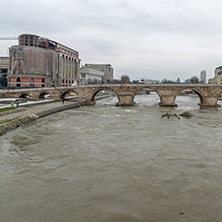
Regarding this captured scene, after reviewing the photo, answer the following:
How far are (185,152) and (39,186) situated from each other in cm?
925

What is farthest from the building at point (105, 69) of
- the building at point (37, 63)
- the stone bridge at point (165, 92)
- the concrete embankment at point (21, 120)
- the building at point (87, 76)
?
the concrete embankment at point (21, 120)

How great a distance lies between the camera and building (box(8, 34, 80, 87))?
64.2m

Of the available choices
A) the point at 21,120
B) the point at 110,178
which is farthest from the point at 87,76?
the point at 110,178

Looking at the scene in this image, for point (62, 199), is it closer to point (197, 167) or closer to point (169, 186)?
point (169, 186)

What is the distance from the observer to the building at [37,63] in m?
64.2

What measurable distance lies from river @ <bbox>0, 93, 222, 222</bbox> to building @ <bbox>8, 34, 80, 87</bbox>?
166ft

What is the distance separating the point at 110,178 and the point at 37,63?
6326 cm

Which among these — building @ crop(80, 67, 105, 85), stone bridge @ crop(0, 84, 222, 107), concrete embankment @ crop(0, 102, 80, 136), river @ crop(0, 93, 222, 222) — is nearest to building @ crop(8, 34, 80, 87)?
stone bridge @ crop(0, 84, 222, 107)

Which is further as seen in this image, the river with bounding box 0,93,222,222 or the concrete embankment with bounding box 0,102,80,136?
the concrete embankment with bounding box 0,102,80,136

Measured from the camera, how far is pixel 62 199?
861cm

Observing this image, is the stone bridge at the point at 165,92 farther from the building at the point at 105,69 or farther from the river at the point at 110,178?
the building at the point at 105,69

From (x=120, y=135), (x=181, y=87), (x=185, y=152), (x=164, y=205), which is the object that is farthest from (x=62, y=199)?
(x=181, y=87)

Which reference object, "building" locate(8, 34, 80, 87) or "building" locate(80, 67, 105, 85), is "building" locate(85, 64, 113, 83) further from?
"building" locate(8, 34, 80, 87)

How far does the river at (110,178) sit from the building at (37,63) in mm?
50588
